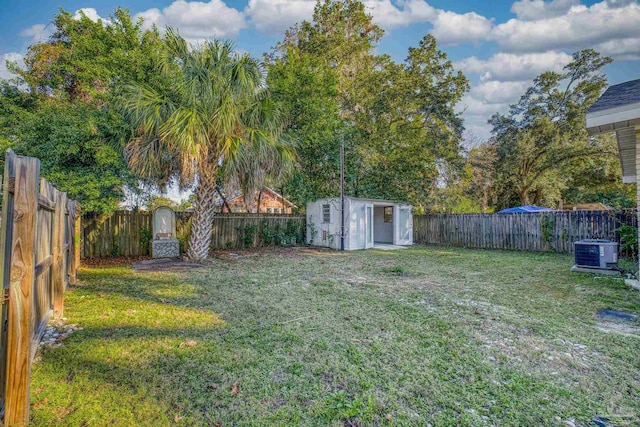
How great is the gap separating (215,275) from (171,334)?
3410 mm

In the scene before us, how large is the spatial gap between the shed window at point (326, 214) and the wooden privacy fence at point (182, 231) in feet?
4.39

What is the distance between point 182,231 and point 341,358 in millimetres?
9474

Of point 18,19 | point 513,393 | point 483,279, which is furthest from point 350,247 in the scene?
→ point 18,19

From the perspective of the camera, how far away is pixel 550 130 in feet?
54.0

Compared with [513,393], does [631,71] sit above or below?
above

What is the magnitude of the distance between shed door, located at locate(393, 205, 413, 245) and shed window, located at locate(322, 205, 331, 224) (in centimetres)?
319

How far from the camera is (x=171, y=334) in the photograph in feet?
11.0

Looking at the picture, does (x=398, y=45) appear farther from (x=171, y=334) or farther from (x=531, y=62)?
(x=171, y=334)

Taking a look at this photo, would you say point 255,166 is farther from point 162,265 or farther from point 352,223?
point 352,223

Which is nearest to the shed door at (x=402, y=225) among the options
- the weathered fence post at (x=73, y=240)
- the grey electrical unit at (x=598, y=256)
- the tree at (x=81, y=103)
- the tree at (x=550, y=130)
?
the grey electrical unit at (x=598, y=256)

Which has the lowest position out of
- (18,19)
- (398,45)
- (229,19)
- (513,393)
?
A: (513,393)

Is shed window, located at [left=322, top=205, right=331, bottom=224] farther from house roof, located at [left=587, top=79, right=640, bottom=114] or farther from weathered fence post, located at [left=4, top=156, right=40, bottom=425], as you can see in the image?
weathered fence post, located at [left=4, top=156, right=40, bottom=425]

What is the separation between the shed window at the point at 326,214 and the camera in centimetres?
1277

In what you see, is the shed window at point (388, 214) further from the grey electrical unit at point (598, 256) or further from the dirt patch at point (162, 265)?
the dirt patch at point (162, 265)
